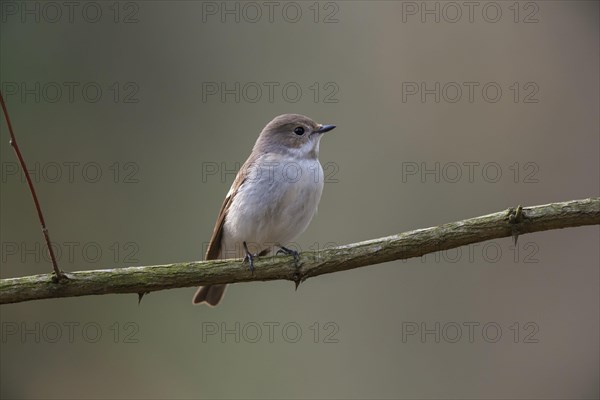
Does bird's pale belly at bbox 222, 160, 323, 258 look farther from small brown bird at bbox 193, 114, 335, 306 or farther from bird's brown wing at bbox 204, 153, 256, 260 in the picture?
bird's brown wing at bbox 204, 153, 256, 260

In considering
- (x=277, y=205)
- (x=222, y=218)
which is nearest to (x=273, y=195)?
(x=277, y=205)

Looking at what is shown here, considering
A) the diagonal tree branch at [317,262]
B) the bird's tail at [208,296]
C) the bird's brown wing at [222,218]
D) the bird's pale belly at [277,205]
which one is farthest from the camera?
the bird's tail at [208,296]

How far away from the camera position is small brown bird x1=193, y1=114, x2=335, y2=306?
14.2 feet

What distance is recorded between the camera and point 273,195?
4328 millimetres

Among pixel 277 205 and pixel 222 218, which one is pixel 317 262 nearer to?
pixel 277 205

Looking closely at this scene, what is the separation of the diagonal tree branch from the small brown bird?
783mm

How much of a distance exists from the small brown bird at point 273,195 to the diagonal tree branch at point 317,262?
78 centimetres

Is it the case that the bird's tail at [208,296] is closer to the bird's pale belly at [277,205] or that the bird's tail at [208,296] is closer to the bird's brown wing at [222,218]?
the bird's brown wing at [222,218]

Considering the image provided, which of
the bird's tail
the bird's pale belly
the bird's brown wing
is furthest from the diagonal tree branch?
the bird's tail

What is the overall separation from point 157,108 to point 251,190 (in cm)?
307

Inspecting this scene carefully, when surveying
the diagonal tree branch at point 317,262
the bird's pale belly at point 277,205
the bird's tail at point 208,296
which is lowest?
the bird's tail at point 208,296

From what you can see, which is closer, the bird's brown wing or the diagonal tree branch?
the diagonal tree branch

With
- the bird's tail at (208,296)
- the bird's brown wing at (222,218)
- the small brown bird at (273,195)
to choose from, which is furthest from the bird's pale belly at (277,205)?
the bird's tail at (208,296)

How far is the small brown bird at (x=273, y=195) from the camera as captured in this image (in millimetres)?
4340
